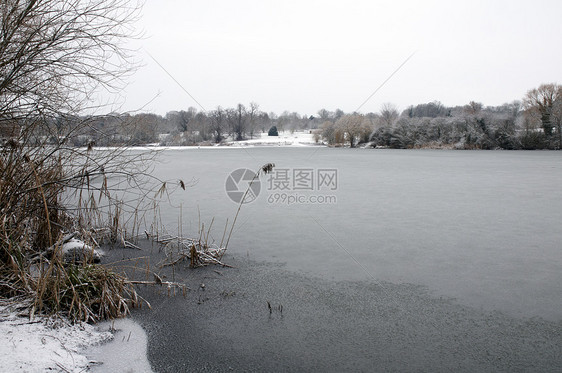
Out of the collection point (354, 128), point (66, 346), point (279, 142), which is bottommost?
point (66, 346)

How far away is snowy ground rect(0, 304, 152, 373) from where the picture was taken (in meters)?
2.85

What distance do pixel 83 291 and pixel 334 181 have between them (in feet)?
36.6

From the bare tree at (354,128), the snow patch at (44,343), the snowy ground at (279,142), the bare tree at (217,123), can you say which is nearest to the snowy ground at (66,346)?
the snow patch at (44,343)

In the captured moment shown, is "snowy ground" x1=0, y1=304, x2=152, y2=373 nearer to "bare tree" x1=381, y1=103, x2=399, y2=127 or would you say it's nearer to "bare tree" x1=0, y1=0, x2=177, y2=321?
"bare tree" x1=0, y1=0, x2=177, y2=321

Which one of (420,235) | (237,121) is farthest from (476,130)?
(237,121)

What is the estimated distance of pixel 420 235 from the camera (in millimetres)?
6887

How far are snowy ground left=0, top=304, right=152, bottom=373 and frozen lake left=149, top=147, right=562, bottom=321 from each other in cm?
249

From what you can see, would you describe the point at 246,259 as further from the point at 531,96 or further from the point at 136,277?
the point at 531,96

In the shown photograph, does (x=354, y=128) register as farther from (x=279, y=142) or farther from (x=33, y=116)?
(x=33, y=116)

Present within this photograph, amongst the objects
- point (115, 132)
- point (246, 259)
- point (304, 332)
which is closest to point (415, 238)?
point (246, 259)

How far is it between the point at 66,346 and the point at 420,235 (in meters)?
5.63

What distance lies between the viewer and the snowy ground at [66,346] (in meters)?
2.85

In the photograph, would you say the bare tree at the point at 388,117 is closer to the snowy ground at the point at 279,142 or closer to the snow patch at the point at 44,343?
the snowy ground at the point at 279,142

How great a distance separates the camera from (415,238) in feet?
22.0
